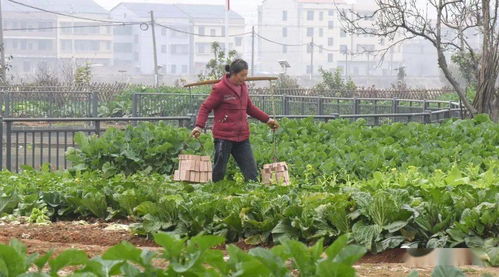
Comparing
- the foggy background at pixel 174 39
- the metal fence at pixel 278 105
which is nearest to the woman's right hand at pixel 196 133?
the metal fence at pixel 278 105

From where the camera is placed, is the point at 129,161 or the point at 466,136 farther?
the point at 466,136

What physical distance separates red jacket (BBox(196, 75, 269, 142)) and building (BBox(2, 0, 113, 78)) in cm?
10876

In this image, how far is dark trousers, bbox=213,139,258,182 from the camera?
44.4ft

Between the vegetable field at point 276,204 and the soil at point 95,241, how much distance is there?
10 centimetres

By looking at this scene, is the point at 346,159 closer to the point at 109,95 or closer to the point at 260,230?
the point at 260,230

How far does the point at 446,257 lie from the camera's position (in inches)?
313

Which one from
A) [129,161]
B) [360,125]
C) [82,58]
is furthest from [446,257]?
[82,58]

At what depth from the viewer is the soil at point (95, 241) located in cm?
730

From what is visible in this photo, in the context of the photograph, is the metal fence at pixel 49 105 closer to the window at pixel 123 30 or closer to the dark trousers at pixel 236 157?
the dark trousers at pixel 236 157

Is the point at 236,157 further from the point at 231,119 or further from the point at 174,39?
the point at 174,39

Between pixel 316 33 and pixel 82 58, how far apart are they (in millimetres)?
25004

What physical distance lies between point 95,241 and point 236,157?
4726 millimetres

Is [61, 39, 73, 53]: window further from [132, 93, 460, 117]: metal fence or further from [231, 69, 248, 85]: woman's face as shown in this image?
[231, 69, 248, 85]: woman's face

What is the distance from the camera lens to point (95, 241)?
9133 mm
